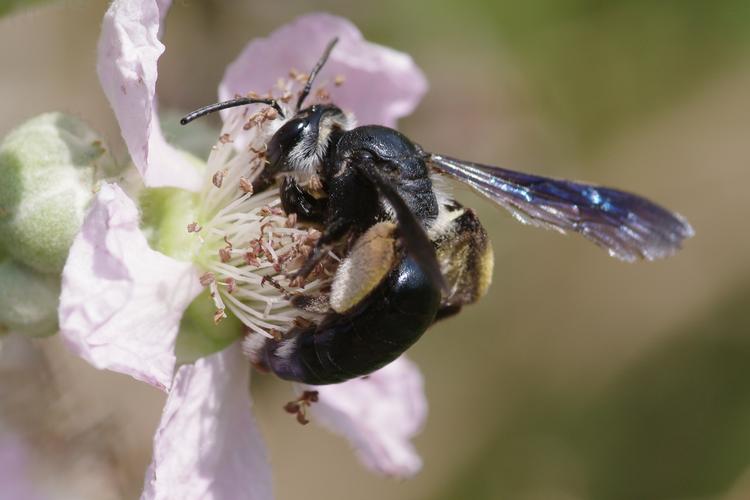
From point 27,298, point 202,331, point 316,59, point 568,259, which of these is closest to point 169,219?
point 202,331

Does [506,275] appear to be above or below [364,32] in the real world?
below

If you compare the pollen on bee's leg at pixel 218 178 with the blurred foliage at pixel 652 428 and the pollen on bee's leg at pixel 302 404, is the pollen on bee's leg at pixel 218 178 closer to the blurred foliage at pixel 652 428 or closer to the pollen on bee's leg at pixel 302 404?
the pollen on bee's leg at pixel 302 404

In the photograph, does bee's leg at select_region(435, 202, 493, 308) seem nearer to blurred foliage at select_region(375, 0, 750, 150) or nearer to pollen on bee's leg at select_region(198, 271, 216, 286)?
pollen on bee's leg at select_region(198, 271, 216, 286)

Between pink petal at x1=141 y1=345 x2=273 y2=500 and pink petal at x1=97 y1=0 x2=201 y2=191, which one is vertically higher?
pink petal at x1=97 y1=0 x2=201 y2=191

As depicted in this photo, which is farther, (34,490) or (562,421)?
(562,421)

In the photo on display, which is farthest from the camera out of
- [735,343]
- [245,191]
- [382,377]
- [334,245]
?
[735,343]

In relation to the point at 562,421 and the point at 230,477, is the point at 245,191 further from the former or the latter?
the point at 562,421

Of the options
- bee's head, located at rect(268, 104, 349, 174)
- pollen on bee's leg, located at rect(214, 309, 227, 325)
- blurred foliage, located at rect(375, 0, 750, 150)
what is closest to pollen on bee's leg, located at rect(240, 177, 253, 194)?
bee's head, located at rect(268, 104, 349, 174)

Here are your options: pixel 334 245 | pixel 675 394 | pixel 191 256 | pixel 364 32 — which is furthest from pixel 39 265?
pixel 675 394
